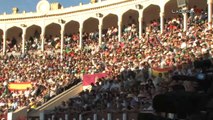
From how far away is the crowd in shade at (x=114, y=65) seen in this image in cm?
2009

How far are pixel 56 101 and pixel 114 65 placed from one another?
3877 mm

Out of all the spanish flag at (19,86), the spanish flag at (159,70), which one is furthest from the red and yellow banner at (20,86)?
the spanish flag at (159,70)

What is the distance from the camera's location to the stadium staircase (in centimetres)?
2548

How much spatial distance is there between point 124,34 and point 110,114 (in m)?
15.8

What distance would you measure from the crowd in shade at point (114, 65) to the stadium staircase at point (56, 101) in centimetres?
95


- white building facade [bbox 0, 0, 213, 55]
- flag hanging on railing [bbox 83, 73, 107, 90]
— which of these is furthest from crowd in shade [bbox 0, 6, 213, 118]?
white building facade [bbox 0, 0, 213, 55]

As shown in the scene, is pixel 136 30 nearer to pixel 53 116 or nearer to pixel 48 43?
pixel 48 43

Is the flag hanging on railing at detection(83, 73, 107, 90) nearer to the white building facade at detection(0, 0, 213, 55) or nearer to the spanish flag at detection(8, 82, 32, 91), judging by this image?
the spanish flag at detection(8, 82, 32, 91)

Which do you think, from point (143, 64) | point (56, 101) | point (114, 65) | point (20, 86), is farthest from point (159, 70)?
point (20, 86)

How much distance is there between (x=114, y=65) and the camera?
27.0 metres

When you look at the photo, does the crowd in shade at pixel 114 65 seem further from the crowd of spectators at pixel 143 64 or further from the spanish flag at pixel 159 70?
the spanish flag at pixel 159 70

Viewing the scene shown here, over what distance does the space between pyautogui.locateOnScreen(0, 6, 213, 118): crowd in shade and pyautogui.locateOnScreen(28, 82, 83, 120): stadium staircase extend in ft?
3.11

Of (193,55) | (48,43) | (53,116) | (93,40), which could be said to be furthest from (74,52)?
(193,55)

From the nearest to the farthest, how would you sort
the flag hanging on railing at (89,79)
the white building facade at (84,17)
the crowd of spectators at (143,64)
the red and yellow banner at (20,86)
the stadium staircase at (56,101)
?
the crowd of spectators at (143,64) < the stadium staircase at (56,101) < the flag hanging on railing at (89,79) < the red and yellow banner at (20,86) < the white building facade at (84,17)
